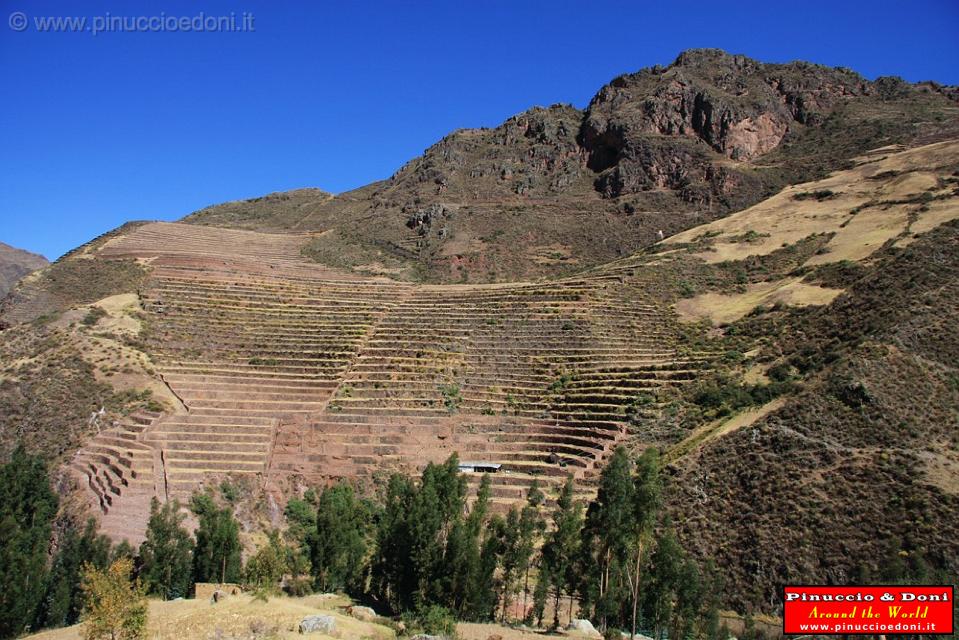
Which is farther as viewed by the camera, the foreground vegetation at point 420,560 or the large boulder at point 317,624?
the foreground vegetation at point 420,560

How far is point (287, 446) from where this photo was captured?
114ft

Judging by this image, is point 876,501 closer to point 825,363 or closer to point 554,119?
point 825,363

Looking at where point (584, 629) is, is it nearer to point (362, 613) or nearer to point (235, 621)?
point (362, 613)

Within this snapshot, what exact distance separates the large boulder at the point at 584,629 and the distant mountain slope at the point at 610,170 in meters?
48.8

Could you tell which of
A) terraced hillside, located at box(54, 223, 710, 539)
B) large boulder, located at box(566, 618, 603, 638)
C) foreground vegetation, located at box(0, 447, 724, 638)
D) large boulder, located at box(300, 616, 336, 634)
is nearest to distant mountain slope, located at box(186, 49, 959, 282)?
terraced hillside, located at box(54, 223, 710, 539)

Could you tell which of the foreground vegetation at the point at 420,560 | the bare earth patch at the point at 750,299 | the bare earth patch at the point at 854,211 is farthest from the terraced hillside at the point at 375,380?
the bare earth patch at the point at 854,211

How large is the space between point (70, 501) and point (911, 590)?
107 feet

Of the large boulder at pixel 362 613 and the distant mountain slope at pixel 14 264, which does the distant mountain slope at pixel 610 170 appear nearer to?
the large boulder at pixel 362 613

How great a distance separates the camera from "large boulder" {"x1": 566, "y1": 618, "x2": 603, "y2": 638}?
61.2 feet

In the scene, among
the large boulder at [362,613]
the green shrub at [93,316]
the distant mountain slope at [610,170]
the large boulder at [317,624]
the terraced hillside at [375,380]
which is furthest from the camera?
the distant mountain slope at [610,170]

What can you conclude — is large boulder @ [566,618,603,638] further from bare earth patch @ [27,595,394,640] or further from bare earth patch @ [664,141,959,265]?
bare earth patch @ [664,141,959,265]

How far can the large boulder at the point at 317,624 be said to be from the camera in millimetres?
15383

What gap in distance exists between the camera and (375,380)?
40.6m

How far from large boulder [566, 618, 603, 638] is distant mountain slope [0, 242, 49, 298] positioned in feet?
491
